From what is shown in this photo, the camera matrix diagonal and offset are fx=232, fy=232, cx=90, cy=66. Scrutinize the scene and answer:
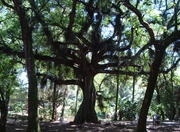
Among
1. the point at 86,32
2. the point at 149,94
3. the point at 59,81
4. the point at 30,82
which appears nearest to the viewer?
the point at 149,94

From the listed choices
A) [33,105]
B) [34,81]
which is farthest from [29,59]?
[33,105]

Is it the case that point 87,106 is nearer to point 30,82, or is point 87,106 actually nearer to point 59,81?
point 59,81

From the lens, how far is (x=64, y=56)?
1309 centimetres

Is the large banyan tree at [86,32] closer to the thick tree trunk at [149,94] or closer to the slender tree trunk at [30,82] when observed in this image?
the slender tree trunk at [30,82]

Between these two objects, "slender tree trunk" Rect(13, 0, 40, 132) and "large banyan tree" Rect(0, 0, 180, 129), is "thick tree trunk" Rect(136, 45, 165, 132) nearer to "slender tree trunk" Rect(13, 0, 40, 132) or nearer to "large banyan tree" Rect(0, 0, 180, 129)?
"large banyan tree" Rect(0, 0, 180, 129)

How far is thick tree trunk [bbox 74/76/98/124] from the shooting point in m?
13.5

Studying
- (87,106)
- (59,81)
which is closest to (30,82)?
(87,106)

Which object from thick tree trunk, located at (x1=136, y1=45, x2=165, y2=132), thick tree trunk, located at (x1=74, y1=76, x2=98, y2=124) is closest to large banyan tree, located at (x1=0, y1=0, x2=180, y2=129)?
thick tree trunk, located at (x1=74, y1=76, x2=98, y2=124)

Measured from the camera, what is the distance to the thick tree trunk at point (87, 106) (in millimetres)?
13490

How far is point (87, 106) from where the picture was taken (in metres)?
13.8

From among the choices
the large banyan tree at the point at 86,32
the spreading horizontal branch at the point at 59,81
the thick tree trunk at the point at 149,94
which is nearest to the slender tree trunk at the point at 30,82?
the large banyan tree at the point at 86,32

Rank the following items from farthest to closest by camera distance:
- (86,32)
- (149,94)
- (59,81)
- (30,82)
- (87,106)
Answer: (59,81) < (87,106) < (86,32) < (30,82) < (149,94)

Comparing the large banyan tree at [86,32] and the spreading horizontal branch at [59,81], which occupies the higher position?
the large banyan tree at [86,32]

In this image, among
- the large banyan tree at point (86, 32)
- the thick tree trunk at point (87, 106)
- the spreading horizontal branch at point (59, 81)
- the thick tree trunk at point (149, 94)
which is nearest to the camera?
the thick tree trunk at point (149, 94)
